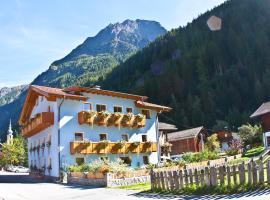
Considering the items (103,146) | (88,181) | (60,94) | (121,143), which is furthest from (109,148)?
(88,181)

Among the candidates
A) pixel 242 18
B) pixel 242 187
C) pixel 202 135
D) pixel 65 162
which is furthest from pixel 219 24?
pixel 242 187

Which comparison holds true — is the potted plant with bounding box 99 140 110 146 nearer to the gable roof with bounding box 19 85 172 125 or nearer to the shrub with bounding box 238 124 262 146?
the gable roof with bounding box 19 85 172 125

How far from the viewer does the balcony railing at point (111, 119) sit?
144 feet

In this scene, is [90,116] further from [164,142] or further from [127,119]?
[164,142]

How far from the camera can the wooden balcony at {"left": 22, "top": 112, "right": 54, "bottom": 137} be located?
4309 cm

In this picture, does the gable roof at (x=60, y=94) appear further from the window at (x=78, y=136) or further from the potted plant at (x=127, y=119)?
the window at (x=78, y=136)

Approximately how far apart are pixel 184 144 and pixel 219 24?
124236mm

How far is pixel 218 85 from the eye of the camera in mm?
154125

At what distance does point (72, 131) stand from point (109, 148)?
4347mm

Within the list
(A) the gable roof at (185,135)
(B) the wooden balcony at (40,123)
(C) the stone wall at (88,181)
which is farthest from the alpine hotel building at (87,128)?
(A) the gable roof at (185,135)

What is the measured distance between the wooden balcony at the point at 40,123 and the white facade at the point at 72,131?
466 mm

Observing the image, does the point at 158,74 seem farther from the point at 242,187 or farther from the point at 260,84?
the point at 242,187

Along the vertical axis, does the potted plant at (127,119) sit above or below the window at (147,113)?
below

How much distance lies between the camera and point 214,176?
1925 cm
